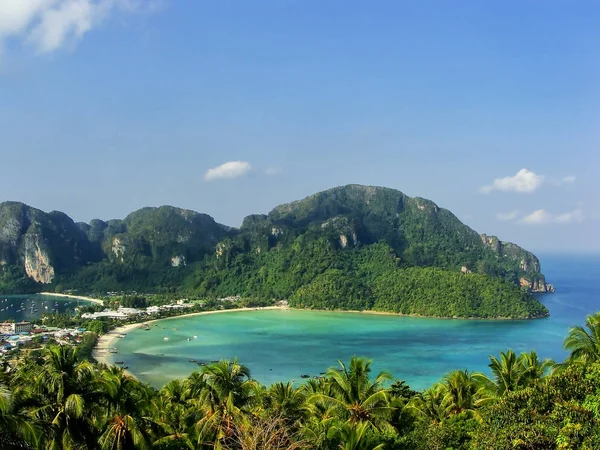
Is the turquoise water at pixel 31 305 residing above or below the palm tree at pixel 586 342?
below

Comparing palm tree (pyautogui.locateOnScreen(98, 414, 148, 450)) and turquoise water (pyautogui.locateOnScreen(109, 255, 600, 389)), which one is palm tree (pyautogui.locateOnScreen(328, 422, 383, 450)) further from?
turquoise water (pyautogui.locateOnScreen(109, 255, 600, 389))

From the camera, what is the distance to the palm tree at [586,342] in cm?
1503

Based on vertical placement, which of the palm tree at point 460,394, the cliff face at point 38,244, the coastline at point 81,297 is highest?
the cliff face at point 38,244

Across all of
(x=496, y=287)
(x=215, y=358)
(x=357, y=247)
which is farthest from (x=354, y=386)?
(x=357, y=247)

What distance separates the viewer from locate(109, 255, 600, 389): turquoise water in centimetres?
4988

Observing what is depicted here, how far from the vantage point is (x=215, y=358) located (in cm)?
5338

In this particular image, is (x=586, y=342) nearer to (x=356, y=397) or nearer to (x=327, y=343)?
(x=356, y=397)

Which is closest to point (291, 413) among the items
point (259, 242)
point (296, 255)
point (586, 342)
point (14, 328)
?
point (586, 342)

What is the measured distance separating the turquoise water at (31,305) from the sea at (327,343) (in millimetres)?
29472

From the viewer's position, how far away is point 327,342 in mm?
64750

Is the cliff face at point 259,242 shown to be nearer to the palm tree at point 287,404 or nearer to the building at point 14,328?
the building at point 14,328

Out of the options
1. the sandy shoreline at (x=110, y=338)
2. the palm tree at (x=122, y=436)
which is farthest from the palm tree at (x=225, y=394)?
the sandy shoreline at (x=110, y=338)

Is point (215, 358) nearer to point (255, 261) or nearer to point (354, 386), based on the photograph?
point (354, 386)

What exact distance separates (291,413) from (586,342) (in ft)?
30.5
